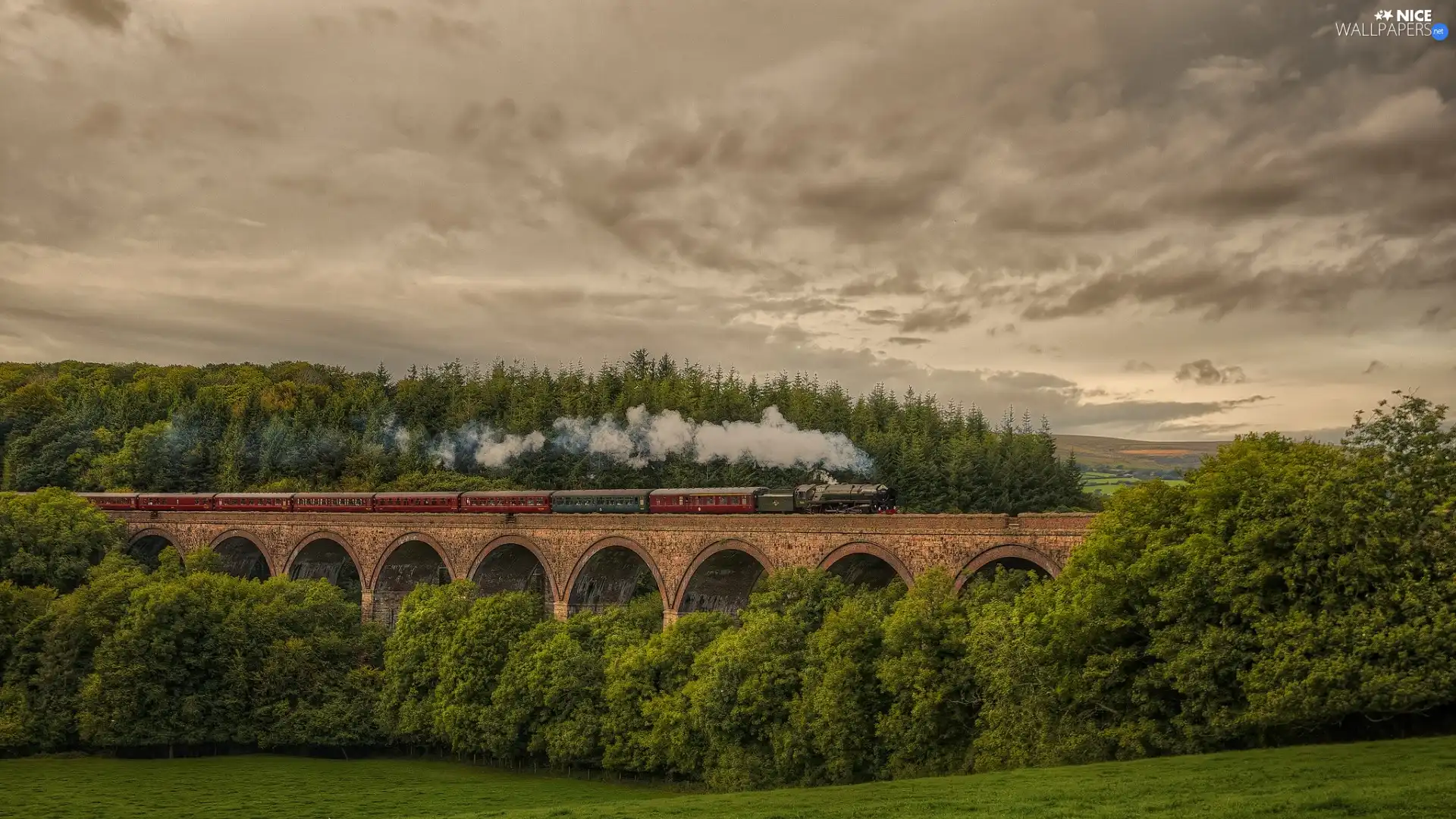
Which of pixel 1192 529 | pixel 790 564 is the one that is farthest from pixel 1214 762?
pixel 790 564

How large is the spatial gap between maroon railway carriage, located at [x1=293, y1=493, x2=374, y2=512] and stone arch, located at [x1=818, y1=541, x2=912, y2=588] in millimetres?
30355

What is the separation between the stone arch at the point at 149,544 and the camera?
66.4m

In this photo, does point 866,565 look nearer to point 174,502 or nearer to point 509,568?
point 509,568

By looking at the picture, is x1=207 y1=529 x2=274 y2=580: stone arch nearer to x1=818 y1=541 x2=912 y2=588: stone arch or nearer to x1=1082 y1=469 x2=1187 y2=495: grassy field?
x1=818 y1=541 x2=912 y2=588: stone arch

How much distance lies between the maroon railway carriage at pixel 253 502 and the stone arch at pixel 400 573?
9350mm

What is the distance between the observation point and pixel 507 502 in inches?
2127

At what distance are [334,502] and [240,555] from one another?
9.72m

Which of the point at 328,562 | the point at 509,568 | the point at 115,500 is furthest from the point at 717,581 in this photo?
the point at 115,500

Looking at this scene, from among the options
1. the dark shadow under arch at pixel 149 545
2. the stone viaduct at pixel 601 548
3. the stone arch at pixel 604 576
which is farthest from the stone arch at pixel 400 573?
the dark shadow under arch at pixel 149 545

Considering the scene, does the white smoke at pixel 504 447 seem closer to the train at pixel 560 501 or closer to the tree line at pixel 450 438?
the tree line at pixel 450 438

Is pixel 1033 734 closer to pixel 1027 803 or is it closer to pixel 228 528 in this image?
pixel 1027 803

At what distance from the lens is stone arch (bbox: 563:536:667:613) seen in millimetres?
48625

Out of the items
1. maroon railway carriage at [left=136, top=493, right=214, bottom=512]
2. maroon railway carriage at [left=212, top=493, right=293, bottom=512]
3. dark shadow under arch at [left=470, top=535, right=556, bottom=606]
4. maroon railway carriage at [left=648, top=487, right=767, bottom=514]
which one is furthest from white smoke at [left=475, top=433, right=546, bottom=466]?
maroon railway carriage at [left=648, top=487, right=767, bottom=514]

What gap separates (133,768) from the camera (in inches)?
1671
